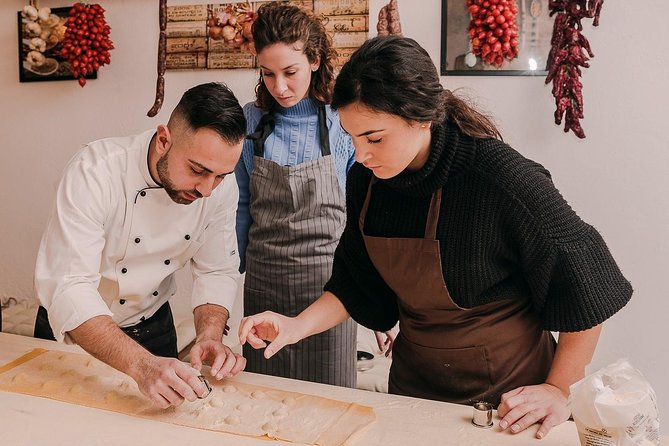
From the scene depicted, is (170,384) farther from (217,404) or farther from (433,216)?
(433,216)

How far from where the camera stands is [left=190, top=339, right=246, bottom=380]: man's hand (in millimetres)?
1614

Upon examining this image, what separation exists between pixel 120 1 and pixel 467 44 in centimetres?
181

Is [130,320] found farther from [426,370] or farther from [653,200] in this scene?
[653,200]

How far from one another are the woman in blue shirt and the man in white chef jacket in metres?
0.29

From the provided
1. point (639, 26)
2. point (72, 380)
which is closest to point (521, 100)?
point (639, 26)

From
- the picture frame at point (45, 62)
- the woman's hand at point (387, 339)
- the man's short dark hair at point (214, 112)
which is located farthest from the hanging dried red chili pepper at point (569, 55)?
the picture frame at point (45, 62)

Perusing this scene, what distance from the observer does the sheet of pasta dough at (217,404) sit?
137cm

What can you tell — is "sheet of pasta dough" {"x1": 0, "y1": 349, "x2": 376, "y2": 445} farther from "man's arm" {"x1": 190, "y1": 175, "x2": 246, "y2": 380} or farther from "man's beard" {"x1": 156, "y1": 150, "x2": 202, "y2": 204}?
"man's beard" {"x1": 156, "y1": 150, "x2": 202, "y2": 204}

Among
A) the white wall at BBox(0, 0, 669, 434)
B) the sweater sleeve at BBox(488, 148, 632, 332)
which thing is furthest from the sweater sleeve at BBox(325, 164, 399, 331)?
the white wall at BBox(0, 0, 669, 434)

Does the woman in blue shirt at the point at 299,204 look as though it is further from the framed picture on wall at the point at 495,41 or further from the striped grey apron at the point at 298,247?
the framed picture on wall at the point at 495,41

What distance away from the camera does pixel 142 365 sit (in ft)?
4.99

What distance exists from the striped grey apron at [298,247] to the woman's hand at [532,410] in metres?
1.01

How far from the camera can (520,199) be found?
1396mm

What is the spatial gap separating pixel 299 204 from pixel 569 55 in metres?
1.19
